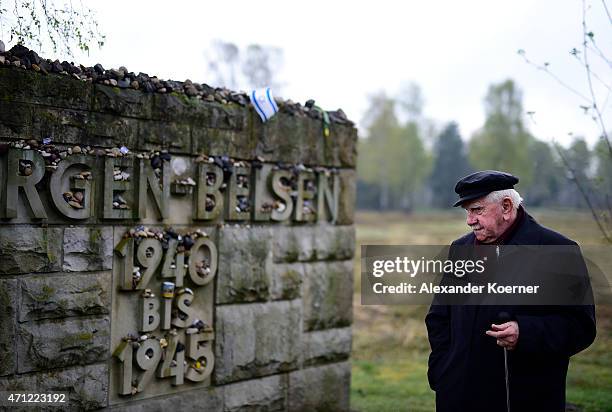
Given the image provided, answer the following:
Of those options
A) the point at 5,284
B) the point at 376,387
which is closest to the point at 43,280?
the point at 5,284

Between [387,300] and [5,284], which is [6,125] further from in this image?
[387,300]

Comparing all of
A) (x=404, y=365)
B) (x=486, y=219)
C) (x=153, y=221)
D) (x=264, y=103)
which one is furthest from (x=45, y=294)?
(x=404, y=365)

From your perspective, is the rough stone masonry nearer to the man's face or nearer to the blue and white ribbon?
the blue and white ribbon

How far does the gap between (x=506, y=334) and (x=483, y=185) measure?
2.62 feet

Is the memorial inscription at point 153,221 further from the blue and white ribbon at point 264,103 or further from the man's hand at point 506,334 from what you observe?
the man's hand at point 506,334

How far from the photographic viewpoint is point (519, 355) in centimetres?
380

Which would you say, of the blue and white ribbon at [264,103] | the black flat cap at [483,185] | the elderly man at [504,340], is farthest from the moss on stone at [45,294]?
the black flat cap at [483,185]

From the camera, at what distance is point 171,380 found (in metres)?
5.21

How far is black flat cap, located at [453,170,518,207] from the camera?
3.87m

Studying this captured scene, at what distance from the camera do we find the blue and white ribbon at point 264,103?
5.75 meters

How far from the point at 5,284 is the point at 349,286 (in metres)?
3.24

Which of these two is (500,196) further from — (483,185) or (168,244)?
(168,244)

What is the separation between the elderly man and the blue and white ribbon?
225 cm

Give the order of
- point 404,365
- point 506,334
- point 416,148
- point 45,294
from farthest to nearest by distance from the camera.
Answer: point 416,148
point 404,365
point 45,294
point 506,334
